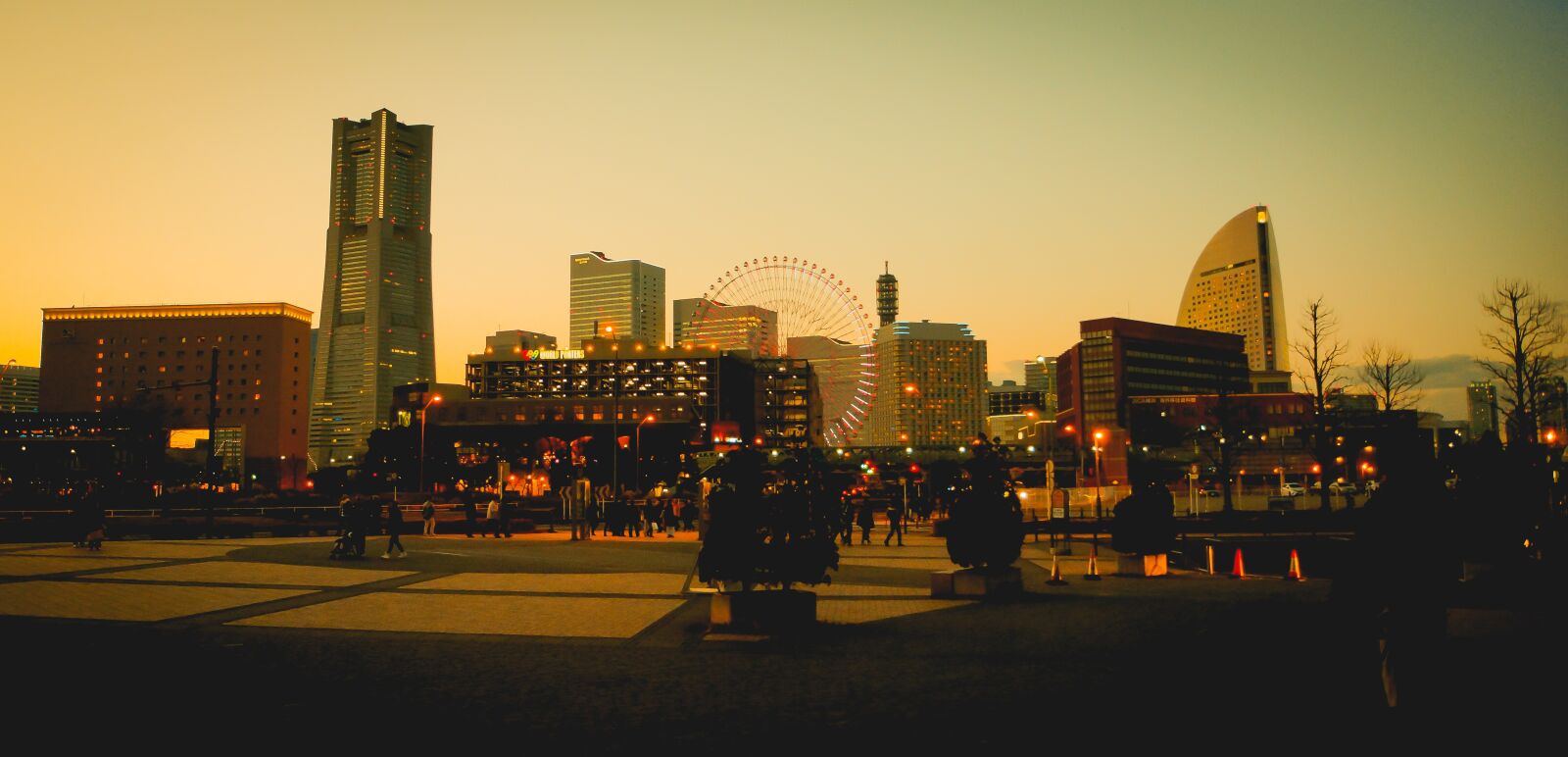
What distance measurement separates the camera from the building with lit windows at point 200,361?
190125mm

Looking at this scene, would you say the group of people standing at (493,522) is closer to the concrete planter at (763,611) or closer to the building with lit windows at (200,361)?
the concrete planter at (763,611)

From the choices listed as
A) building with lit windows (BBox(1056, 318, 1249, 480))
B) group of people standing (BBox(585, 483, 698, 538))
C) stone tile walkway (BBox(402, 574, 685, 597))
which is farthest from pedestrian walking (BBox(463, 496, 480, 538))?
building with lit windows (BBox(1056, 318, 1249, 480))

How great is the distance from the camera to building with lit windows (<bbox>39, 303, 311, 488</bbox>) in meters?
190

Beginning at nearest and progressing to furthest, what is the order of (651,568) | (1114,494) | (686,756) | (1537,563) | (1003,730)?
(686,756) < (1003,730) < (1537,563) < (651,568) < (1114,494)

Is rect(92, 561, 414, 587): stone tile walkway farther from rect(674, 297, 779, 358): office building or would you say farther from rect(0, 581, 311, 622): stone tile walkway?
rect(674, 297, 779, 358): office building

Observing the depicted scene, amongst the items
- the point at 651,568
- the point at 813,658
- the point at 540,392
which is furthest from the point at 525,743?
the point at 540,392

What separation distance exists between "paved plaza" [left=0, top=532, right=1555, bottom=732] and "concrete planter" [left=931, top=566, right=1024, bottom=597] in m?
0.44

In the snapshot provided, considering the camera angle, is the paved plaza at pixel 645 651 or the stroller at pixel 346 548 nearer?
the paved plaza at pixel 645 651

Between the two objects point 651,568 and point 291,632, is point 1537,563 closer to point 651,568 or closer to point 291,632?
point 651,568

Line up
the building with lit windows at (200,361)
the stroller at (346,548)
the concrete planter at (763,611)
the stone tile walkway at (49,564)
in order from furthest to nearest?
the building with lit windows at (200,361) < the stroller at (346,548) < the stone tile walkway at (49,564) < the concrete planter at (763,611)

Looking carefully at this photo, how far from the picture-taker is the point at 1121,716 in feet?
28.4

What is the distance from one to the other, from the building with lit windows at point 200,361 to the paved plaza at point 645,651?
19118 cm

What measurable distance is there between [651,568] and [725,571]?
1214 centimetres

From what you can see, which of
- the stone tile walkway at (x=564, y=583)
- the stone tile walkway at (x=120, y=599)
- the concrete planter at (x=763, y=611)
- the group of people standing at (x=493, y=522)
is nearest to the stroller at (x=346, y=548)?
the stone tile walkway at (x=564, y=583)
